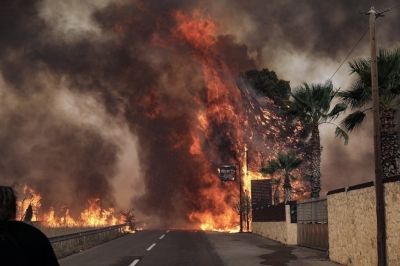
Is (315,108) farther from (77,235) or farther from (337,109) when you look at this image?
(77,235)

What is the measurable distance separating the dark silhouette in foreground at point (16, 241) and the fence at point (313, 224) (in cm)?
2122

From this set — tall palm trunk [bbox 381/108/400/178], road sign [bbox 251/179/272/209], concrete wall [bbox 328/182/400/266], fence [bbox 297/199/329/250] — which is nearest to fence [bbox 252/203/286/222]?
fence [bbox 297/199/329/250]

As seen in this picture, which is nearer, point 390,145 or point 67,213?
point 390,145

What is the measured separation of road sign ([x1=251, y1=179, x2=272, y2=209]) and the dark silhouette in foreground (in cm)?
5471

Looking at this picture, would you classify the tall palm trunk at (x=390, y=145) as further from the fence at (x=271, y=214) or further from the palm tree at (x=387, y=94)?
the fence at (x=271, y=214)

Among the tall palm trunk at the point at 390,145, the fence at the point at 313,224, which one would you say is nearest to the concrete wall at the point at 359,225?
the tall palm trunk at the point at 390,145

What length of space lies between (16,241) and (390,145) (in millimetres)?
19382

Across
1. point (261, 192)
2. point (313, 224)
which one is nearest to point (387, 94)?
point (313, 224)

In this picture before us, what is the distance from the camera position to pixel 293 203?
101ft

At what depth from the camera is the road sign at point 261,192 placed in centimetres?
5778

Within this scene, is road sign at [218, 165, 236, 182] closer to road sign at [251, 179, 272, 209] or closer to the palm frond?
road sign at [251, 179, 272, 209]

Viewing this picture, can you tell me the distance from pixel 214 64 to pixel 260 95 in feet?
36.6

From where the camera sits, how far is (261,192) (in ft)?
194

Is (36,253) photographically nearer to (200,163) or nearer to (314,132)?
(314,132)
